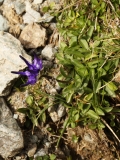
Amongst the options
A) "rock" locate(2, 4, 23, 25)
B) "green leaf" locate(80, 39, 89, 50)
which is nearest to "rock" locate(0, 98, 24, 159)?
"green leaf" locate(80, 39, 89, 50)

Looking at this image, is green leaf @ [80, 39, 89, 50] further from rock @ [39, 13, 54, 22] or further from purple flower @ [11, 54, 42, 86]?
rock @ [39, 13, 54, 22]

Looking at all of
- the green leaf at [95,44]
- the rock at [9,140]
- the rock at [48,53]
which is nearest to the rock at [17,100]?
the rock at [9,140]

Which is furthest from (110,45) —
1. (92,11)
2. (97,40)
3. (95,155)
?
(95,155)

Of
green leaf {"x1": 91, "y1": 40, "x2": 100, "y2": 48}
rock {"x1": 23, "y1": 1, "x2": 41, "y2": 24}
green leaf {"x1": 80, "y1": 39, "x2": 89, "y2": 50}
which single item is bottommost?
green leaf {"x1": 91, "y1": 40, "x2": 100, "y2": 48}

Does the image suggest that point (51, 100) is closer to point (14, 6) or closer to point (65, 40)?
point (65, 40)

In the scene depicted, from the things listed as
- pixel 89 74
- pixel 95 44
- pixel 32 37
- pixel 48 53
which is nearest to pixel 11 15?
pixel 32 37
